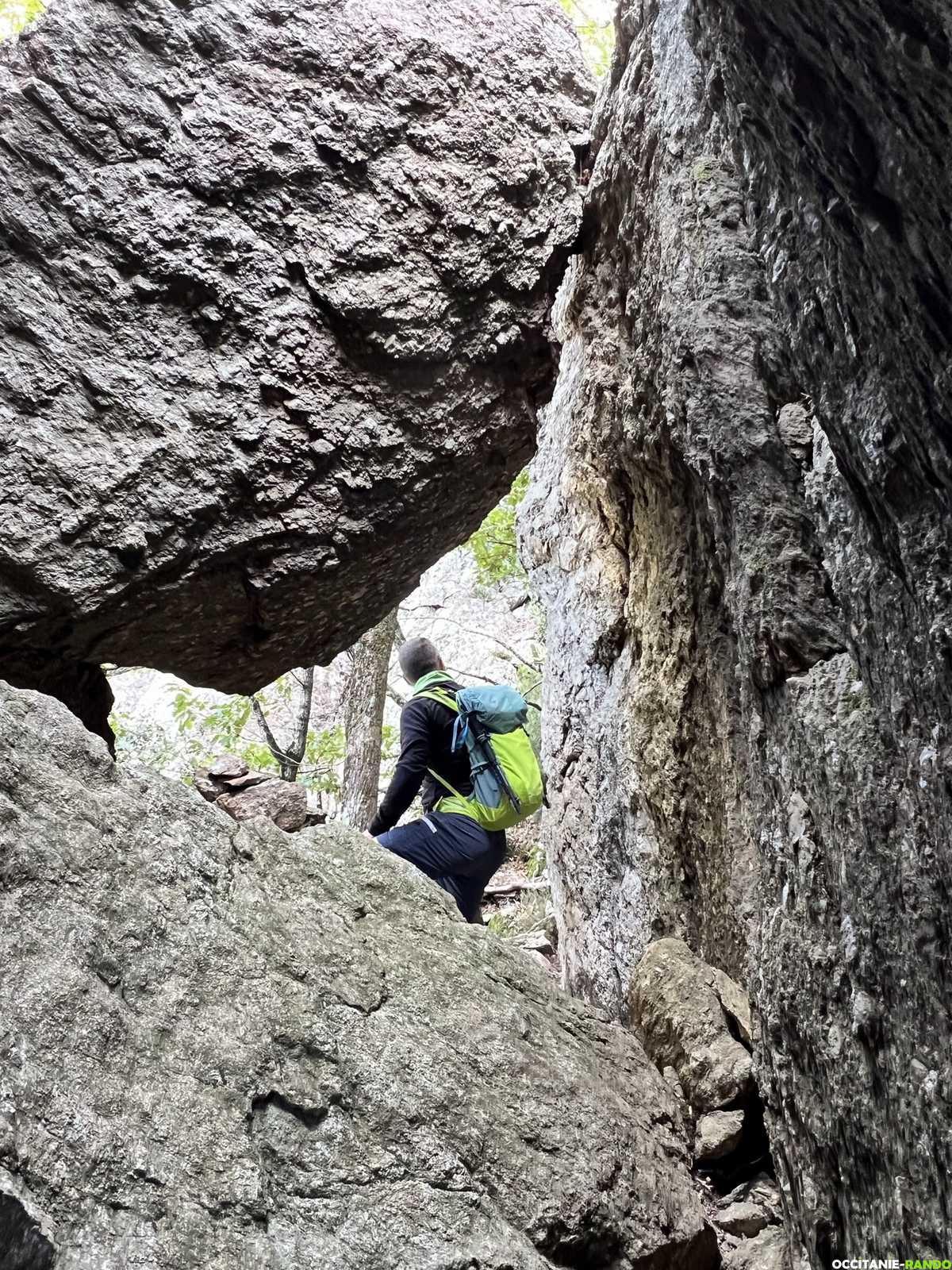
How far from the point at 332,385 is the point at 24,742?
2.06 metres

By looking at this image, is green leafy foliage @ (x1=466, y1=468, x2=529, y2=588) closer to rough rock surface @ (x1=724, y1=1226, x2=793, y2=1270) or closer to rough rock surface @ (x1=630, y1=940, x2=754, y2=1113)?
rough rock surface @ (x1=630, y1=940, x2=754, y2=1113)

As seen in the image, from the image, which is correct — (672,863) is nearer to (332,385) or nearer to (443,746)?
(443,746)

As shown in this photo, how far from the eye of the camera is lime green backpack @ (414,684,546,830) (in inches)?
190

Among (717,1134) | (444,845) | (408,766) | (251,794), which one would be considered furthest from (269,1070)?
(251,794)

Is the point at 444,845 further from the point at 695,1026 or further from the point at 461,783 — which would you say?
the point at 695,1026

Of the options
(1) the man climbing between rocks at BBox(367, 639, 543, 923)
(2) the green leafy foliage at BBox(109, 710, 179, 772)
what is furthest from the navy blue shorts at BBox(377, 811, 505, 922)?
(2) the green leafy foliage at BBox(109, 710, 179, 772)

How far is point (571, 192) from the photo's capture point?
4.74 metres

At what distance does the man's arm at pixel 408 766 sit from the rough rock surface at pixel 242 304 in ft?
2.43

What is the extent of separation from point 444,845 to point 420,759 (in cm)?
45

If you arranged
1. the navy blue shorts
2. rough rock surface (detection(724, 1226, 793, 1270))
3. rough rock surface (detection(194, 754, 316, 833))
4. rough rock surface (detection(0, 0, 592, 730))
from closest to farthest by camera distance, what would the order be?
rough rock surface (detection(724, 1226, 793, 1270)) → rough rock surface (detection(0, 0, 592, 730)) → the navy blue shorts → rough rock surface (detection(194, 754, 316, 833))

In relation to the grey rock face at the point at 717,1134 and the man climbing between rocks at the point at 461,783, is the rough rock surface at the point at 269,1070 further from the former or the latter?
the man climbing between rocks at the point at 461,783

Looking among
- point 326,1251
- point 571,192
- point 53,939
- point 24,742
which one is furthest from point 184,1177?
point 571,192

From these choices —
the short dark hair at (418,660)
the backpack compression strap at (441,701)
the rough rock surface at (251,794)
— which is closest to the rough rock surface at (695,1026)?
the backpack compression strap at (441,701)

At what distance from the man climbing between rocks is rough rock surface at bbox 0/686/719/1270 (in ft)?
5.33
